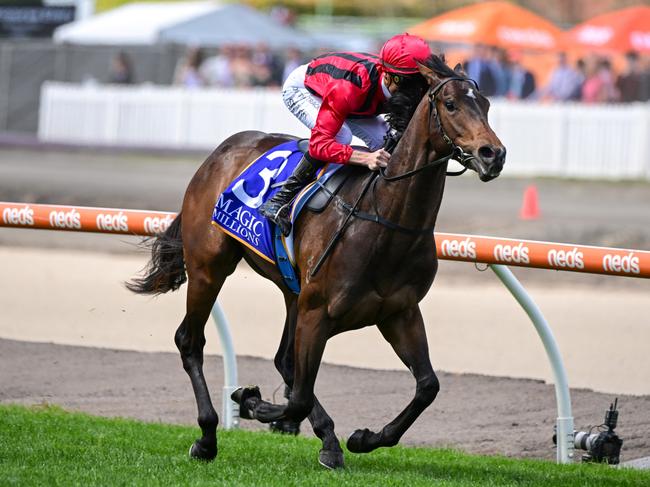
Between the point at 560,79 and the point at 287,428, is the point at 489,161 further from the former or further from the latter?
the point at 560,79

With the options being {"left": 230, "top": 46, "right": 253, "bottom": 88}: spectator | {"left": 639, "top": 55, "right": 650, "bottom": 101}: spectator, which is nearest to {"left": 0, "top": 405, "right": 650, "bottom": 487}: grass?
{"left": 639, "top": 55, "right": 650, "bottom": 101}: spectator

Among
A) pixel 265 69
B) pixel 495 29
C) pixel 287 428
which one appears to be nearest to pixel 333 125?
pixel 287 428

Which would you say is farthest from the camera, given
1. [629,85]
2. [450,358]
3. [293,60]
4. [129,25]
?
[129,25]

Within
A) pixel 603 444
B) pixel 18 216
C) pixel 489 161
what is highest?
pixel 489 161

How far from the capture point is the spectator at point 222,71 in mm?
23281

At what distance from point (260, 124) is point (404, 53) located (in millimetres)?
16745

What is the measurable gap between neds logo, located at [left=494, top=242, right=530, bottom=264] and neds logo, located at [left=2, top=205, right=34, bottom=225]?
2.77 metres

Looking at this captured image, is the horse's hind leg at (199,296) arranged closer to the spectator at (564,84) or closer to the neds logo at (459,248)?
the neds logo at (459,248)

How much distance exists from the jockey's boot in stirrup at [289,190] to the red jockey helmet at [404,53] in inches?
26.3

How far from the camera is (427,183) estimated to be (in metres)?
5.49

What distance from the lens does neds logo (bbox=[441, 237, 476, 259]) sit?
649cm

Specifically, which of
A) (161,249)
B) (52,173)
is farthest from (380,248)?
(52,173)

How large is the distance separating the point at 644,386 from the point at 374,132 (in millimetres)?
3127

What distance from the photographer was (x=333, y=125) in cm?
576
